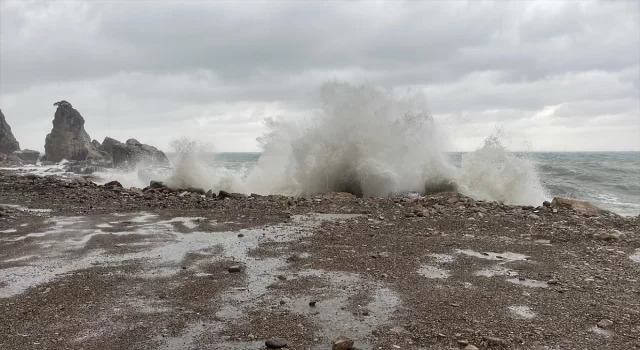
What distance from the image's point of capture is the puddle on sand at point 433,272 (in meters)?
5.59

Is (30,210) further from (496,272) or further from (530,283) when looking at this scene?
(530,283)

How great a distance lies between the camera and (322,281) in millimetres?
5434

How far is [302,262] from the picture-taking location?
637 cm

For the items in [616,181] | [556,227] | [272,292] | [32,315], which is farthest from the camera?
[616,181]

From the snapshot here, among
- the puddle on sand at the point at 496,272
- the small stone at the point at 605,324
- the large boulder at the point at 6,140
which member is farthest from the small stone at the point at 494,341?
the large boulder at the point at 6,140

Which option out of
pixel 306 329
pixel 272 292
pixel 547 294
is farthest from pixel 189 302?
pixel 547 294

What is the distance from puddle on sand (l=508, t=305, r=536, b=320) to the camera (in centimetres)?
420

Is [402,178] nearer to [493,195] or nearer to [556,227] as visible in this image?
[493,195]

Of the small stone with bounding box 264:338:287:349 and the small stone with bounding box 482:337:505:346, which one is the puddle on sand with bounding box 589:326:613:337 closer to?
the small stone with bounding box 482:337:505:346

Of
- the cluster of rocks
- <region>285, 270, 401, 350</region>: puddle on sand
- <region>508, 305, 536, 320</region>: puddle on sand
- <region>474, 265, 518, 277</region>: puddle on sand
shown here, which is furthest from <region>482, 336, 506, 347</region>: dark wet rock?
the cluster of rocks

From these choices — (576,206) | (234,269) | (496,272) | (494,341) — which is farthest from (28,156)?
(494,341)

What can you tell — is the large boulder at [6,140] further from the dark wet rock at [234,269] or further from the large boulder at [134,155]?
the dark wet rock at [234,269]

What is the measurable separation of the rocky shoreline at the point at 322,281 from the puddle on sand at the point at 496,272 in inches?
1.0

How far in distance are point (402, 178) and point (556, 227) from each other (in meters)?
7.31
